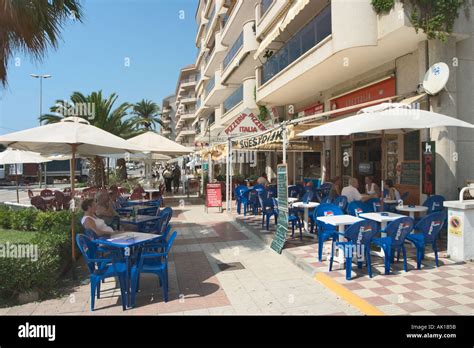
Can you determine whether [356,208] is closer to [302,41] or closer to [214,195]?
[214,195]

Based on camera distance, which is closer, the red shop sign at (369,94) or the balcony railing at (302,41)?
the red shop sign at (369,94)

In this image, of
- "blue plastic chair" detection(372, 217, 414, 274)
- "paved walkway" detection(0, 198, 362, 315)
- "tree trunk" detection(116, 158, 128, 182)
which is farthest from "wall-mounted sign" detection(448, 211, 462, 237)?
"tree trunk" detection(116, 158, 128, 182)

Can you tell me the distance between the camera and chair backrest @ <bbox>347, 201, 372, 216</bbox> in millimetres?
7354

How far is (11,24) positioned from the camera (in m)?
6.64

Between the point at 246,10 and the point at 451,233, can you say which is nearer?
the point at 451,233

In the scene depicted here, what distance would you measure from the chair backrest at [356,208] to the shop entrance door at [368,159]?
16.8 ft

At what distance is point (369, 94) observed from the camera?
39.9 ft

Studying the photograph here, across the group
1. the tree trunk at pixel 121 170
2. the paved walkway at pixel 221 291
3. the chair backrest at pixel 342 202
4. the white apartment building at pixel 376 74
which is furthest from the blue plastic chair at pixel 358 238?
the tree trunk at pixel 121 170

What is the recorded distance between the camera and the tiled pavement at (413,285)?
4.53 m

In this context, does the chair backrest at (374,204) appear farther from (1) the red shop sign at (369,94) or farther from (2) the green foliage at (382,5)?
(2) the green foliage at (382,5)

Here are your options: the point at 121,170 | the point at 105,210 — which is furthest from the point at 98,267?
the point at 121,170

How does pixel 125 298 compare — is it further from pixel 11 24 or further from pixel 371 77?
pixel 371 77

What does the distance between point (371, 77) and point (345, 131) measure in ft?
22.7
